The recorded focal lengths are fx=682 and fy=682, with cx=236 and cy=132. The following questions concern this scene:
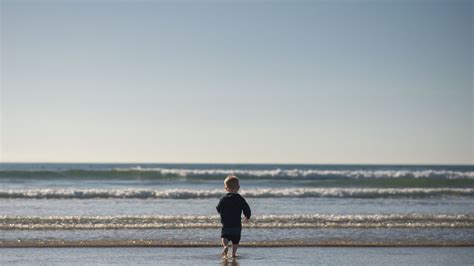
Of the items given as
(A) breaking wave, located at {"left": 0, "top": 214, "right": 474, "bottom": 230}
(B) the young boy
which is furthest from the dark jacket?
(A) breaking wave, located at {"left": 0, "top": 214, "right": 474, "bottom": 230}

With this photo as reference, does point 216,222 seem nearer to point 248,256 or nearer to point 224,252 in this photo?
point 248,256

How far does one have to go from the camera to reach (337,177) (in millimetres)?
41125

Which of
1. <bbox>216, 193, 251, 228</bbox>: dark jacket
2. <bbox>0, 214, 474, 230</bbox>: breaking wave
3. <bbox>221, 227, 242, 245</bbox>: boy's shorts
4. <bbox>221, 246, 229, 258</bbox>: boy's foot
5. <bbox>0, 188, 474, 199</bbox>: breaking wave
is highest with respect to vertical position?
<bbox>0, 188, 474, 199</bbox>: breaking wave

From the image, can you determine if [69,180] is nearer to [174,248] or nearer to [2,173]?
[2,173]

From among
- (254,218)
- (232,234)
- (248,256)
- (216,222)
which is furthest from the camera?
(254,218)

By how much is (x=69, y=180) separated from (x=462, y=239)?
26.8 metres

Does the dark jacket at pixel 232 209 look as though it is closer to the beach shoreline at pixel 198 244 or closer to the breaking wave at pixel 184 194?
the beach shoreline at pixel 198 244

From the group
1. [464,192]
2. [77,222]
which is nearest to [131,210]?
[77,222]

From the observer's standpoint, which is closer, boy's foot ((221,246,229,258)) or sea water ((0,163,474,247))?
boy's foot ((221,246,229,258))

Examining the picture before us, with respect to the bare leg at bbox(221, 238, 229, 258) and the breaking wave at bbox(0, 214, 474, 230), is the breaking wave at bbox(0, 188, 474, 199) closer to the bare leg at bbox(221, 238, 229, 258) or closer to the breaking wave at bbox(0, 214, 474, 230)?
the breaking wave at bbox(0, 214, 474, 230)

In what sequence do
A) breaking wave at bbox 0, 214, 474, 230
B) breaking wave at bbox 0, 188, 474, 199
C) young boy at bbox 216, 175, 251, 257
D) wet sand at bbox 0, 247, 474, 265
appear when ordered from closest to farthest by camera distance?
wet sand at bbox 0, 247, 474, 265, young boy at bbox 216, 175, 251, 257, breaking wave at bbox 0, 214, 474, 230, breaking wave at bbox 0, 188, 474, 199

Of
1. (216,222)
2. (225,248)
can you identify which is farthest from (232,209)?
(216,222)

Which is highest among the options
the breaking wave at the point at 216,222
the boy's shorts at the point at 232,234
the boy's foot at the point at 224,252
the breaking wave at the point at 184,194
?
the breaking wave at the point at 184,194

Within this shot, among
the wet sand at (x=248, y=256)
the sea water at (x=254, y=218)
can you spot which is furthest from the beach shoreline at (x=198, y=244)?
the wet sand at (x=248, y=256)
